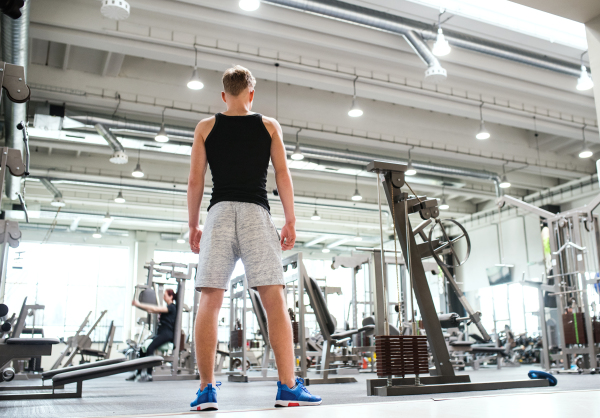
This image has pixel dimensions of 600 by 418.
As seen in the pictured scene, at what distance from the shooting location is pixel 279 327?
2004 mm

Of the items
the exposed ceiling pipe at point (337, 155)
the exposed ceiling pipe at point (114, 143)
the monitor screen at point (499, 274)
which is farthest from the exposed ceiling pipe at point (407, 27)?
the monitor screen at point (499, 274)

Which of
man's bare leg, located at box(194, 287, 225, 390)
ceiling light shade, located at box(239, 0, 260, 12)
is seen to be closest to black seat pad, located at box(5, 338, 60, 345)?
man's bare leg, located at box(194, 287, 225, 390)

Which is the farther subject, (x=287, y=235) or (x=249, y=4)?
(x=249, y=4)

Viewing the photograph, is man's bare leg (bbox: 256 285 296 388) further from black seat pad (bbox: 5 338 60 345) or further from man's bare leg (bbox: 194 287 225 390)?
black seat pad (bbox: 5 338 60 345)

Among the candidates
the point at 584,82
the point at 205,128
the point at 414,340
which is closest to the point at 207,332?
the point at 205,128

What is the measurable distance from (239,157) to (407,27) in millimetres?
5499

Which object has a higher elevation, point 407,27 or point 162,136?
point 407,27

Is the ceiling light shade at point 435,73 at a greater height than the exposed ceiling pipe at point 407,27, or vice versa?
the exposed ceiling pipe at point 407,27

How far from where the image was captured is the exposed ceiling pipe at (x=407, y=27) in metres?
6.33

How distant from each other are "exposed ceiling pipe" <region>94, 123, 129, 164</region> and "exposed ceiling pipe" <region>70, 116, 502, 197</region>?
0.09 m

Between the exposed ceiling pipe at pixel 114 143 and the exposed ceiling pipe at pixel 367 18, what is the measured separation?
4.14m

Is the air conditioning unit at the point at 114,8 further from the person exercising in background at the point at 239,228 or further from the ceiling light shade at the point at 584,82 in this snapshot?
the ceiling light shade at the point at 584,82

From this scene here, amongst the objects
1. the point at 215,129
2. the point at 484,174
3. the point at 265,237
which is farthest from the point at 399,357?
the point at 484,174

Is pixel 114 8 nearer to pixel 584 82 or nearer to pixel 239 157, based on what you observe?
pixel 239 157
